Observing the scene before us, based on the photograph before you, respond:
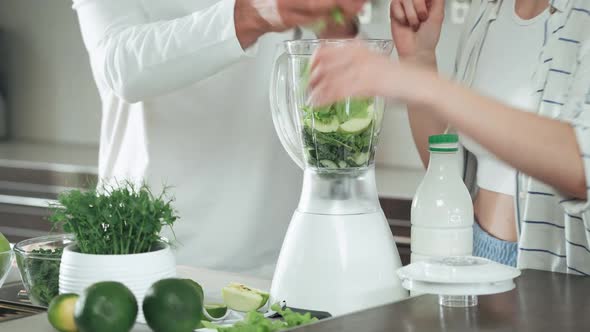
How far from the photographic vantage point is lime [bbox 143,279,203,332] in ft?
3.52

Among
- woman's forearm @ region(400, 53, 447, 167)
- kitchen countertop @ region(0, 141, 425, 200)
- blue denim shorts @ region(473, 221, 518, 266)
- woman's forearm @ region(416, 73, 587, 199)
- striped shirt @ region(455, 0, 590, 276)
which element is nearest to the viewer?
woman's forearm @ region(416, 73, 587, 199)

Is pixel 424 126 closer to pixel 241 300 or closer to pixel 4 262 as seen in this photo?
pixel 241 300

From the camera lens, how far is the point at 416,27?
163cm

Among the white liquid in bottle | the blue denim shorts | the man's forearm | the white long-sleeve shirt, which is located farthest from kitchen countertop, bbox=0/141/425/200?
the white liquid in bottle

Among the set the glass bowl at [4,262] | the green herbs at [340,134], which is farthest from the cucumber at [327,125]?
the glass bowl at [4,262]

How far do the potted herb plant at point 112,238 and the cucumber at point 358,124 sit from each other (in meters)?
0.25

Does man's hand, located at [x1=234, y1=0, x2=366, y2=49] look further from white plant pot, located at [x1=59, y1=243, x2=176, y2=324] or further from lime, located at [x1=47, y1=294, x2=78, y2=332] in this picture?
lime, located at [x1=47, y1=294, x2=78, y2=332]

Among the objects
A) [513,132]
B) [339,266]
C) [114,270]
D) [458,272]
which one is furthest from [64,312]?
[513,132]

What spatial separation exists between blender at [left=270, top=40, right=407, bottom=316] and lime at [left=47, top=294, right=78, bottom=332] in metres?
0.29

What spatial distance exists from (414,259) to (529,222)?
342 mm

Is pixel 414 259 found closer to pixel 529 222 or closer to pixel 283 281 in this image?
pixel 283 281

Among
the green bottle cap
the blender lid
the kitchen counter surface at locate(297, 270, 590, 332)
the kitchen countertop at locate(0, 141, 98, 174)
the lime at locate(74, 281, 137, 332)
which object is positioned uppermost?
the green bottle cap

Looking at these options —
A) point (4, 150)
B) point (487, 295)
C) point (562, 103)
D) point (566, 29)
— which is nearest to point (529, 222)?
point (562, 103)

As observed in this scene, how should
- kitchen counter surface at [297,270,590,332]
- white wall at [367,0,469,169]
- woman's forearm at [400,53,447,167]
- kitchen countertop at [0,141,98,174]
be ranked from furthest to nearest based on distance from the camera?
kitchen countertop at [0,141,98,174] → white wall at [367,0,469,169] → woman's forearm at [400,53,447,167] → kitchen counter surface at [297,270,590,332]
